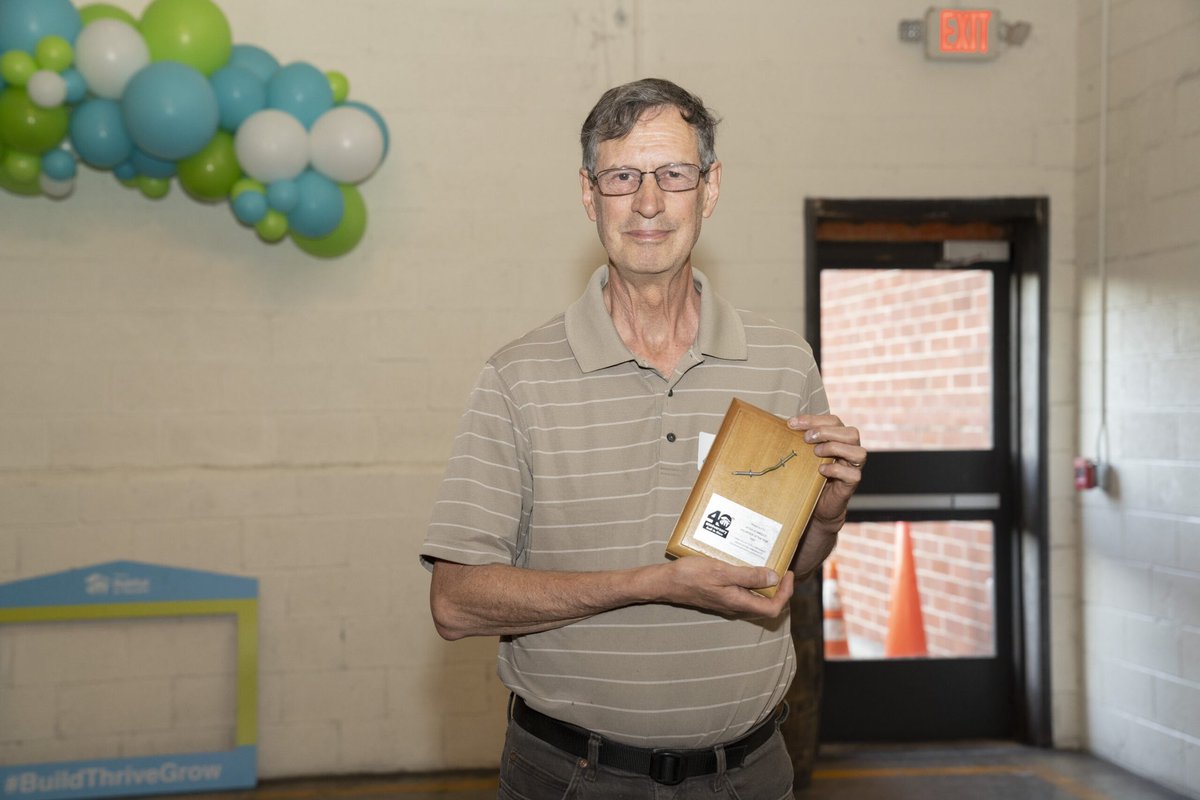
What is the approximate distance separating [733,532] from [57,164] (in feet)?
10.1

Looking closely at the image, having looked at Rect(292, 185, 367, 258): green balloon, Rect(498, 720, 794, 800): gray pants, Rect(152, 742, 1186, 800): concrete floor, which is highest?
Rect(292, 185, 367, 258): green balloon

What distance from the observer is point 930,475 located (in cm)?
475

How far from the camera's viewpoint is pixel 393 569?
4.30 meters

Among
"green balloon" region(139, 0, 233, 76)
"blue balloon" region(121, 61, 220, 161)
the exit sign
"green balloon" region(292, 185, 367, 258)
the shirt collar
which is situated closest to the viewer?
the shirt collar

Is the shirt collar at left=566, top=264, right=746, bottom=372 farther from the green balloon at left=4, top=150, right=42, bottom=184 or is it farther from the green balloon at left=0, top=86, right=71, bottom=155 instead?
the green balloon at left=4, top=150, right=42, bottom=184

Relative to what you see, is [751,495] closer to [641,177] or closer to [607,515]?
[607,515]

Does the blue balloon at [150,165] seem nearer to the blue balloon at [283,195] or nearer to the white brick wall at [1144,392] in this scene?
the blue balloon at [283,195]

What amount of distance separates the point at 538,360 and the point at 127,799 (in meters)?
3.13

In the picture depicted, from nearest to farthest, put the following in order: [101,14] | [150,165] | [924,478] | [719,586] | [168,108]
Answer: [719,586]
[168,108]
[101,14]
[150,165]
[924,478]

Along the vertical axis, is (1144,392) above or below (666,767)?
above

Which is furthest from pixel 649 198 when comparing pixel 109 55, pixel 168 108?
pixel 109 55

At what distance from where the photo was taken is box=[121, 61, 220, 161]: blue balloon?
3439 millimetres

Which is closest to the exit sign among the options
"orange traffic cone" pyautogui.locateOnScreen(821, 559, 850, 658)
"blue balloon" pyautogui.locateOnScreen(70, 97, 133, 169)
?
"orange traffic cone" pyautogui.locateOnScreen(821, 559, 850, 658)

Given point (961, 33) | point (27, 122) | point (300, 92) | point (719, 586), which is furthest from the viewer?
point (961, 33)
